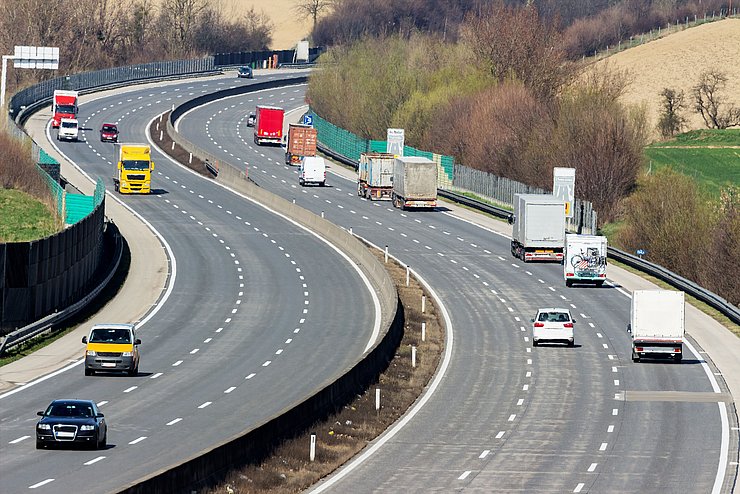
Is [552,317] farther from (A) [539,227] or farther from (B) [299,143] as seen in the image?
(B) [299,143]

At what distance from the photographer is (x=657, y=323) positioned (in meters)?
54.3

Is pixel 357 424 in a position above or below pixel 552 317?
below

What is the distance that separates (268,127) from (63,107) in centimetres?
1869

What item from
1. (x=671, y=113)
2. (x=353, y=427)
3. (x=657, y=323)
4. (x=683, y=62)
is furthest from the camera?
(x=683, y=62)

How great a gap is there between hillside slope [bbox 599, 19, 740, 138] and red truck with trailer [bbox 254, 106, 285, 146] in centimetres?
4373

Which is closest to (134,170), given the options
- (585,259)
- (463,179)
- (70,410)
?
(463,179)

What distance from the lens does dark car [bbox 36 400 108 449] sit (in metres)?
33.8

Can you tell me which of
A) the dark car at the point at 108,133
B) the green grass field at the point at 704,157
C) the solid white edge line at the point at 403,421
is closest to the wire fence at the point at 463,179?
the green grass field at the point at 704,157

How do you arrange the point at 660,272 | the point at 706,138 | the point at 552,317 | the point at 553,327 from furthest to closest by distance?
the point at 706,138, the point at 660,272, the point at 552,317, the point at 553,327

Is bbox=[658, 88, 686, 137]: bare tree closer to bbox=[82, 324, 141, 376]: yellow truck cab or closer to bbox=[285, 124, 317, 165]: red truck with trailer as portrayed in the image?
bbox=[285, 124, 317, 165]: red truck with trailer

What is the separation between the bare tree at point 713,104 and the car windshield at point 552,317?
10106cm

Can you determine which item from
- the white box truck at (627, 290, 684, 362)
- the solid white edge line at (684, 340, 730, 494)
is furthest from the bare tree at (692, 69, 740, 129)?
the white box truck at (627, 290, 684, 362)

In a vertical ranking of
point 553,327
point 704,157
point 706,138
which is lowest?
point 553,327

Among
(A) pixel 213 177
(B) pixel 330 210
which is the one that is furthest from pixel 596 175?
(A) pixel 213 177
